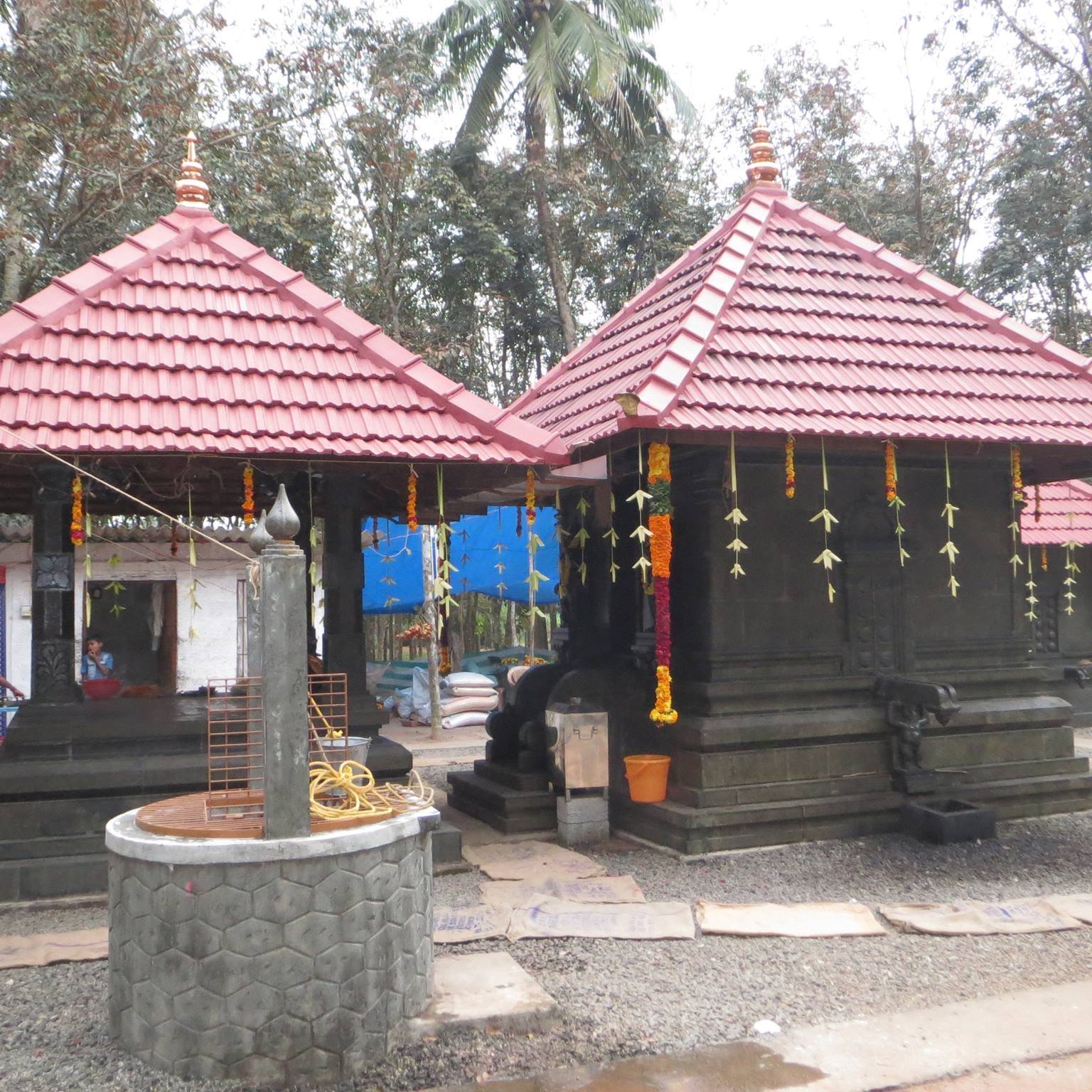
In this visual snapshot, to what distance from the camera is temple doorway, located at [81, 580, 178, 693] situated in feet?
61.5

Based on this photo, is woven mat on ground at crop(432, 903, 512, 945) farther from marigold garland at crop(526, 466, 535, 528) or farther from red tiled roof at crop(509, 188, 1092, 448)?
red tiled roof at crop(509, 188, 1092, 448)

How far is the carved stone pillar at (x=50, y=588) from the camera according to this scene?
721cm

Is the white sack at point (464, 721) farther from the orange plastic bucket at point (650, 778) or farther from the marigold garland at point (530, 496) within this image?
the marigold garland at point (530, 496)

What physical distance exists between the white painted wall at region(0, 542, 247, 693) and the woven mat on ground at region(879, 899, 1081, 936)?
12618 mm

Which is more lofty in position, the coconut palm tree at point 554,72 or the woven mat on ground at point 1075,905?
the coconut palm tree at point 554,72

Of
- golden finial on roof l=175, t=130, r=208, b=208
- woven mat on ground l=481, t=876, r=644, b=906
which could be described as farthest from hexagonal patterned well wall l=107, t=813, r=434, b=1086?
golden finial on roof l=175, t=130, r=208, b=208

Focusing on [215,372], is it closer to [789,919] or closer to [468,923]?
[468,923]

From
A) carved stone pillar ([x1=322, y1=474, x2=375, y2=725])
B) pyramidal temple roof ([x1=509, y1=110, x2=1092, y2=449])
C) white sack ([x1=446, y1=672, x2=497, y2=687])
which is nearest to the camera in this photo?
pyramidal temple roof ([x1=509, y1=110, x2=1092, y2=449])

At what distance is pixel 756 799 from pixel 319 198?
1274cm

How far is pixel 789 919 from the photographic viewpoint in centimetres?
634

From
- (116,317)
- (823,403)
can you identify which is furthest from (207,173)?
(823,403)

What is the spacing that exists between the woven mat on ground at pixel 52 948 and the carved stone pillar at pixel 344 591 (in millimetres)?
2345

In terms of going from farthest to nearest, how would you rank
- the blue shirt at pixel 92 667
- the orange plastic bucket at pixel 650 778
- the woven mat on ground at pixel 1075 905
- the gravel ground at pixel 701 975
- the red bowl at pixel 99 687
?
the blue shirt at pixel 92 667
the red bowl at pixel 99 687
the orange plastic bucket at pixel 650 778
the woven mat on ground at pixel 1075 905
the gravel ground at pixel 701 975

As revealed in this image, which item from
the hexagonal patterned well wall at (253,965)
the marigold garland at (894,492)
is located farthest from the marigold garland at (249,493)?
the marigold garland at (894,492)
